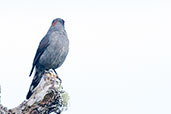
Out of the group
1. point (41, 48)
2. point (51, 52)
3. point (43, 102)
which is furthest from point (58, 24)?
point (43, 102)

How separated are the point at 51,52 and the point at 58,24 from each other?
3.55ft

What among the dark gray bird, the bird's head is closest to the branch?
the dark gray bird

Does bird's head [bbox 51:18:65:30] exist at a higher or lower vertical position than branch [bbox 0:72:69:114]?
higher

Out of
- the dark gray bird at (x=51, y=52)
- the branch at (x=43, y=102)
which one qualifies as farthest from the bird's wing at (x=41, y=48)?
the branch at (x=43, y=102)

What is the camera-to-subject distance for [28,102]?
5.27 meters

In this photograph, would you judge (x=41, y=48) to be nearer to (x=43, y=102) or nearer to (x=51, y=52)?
(x=51, y=52)

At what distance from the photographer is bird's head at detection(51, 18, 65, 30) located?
1088 centimetres

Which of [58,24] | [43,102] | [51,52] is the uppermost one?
[58,24]

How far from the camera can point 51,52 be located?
10.3 m

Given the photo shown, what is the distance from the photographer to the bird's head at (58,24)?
10883mm

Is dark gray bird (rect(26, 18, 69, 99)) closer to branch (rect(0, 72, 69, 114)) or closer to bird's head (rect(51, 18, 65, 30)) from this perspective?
bird's head (rect(51, 18, 65, 30))

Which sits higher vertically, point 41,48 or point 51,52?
point 41,48

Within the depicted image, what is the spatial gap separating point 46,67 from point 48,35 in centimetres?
86

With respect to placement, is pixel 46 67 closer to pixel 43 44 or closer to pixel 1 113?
pixel 43 44
